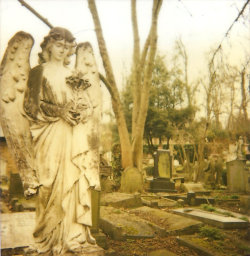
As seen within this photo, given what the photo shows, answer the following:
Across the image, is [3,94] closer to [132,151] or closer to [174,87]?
[132,151]

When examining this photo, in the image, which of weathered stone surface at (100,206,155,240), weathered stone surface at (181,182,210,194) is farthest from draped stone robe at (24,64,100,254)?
weathered stone surface at (181,182,210,194)

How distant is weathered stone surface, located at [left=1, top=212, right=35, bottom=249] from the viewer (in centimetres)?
403

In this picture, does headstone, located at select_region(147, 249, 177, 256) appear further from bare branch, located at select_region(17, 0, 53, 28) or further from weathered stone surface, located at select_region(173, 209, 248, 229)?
Answer: bare branch, located at select_region(17, 0, 53, 28)

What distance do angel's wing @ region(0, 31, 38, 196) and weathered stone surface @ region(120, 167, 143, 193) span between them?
776cm

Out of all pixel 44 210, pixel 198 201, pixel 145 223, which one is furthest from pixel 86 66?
pixel 198 201

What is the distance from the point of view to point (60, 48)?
296cm

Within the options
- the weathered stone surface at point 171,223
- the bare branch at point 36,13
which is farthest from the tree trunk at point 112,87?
the weathered stone surface at point 171,223

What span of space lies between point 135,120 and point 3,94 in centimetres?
959

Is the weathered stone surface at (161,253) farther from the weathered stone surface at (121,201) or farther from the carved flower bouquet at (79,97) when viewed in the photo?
the weathered stone surface at (121,201)

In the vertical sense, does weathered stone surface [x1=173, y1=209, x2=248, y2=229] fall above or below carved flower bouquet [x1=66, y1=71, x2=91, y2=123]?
below

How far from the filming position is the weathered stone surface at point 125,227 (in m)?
4.82

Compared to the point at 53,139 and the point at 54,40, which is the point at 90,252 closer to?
the point at 53,139

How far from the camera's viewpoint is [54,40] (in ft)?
9.61

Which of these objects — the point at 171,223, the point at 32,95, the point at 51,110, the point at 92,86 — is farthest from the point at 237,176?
the point at 32,95
